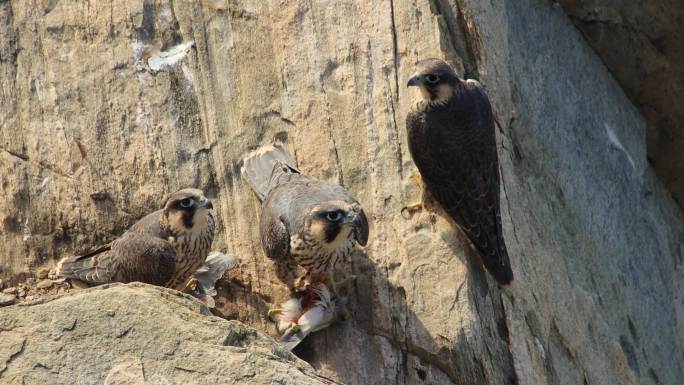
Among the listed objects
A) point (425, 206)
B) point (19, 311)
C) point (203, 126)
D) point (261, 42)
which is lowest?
point (19, 311)

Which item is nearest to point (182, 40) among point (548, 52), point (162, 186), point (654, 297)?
point (162, 186)

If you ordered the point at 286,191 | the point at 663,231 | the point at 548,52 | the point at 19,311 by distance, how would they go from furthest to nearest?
1. the point at 663,231
2. the point at 548,52
3. the point at 286,191
4. the point at 19,311

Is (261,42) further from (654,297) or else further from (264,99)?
(654,297)

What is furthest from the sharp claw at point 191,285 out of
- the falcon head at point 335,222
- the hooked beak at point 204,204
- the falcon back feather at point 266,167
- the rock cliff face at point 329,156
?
the falcon head at point 335,222

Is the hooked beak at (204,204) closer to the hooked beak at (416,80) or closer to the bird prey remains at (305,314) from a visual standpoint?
the bird prey remains at (305,314)

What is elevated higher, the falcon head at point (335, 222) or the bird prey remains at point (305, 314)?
the falcon head at point (335, 222)

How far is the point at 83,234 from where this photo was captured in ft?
21.8

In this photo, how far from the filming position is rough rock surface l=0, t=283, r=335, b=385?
4578 mm

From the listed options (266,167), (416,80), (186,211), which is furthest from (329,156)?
(186,211)

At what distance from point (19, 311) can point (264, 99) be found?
2591 mm

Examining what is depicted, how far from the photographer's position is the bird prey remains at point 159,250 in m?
5.85

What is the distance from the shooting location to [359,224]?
586 cm

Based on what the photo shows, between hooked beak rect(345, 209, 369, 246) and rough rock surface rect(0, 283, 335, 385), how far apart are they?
1137 millimetres

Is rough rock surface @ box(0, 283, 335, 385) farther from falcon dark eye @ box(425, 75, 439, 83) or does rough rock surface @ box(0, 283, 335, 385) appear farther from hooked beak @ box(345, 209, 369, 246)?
falcon dark eye @ box(425, 75, 439, 83)
